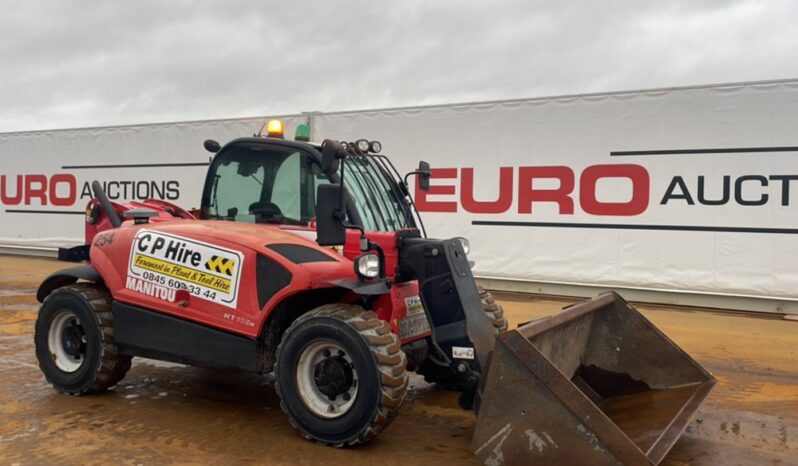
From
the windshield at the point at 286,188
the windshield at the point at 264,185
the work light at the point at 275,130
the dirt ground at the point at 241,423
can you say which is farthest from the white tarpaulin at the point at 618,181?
the windshield at the point at 264,185

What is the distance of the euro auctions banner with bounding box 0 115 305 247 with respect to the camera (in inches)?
543

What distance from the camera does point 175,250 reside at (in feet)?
15.8

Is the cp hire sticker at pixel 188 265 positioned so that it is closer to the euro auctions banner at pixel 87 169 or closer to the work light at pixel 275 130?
the work light at pixel 275 130

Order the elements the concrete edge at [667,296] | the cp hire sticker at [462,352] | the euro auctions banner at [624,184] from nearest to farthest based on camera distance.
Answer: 1. the cp hire sticker at [462,352]
2. the euro auctions banner at [624,184]
3. the concrete edge at [667,296]

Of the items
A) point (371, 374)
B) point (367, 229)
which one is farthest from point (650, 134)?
point (371, 374)

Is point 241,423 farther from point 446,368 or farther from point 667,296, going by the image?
point 667,296


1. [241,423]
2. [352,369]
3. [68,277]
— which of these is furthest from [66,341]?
[352,369]

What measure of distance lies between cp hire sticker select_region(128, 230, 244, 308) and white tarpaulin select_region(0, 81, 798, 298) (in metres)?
6.89

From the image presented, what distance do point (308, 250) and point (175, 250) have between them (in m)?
1.01

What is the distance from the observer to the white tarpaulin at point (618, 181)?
9.43 m

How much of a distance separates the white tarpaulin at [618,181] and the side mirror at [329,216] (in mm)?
6937

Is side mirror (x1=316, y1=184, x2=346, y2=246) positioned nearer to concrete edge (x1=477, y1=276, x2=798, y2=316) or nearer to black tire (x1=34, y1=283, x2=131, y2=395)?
black tire (x1=34, y1=283, x2=131, y2=395)

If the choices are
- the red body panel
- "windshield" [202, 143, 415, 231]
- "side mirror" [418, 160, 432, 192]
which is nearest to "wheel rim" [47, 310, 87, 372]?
the red body panel

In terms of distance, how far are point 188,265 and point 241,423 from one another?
114 centimetres
